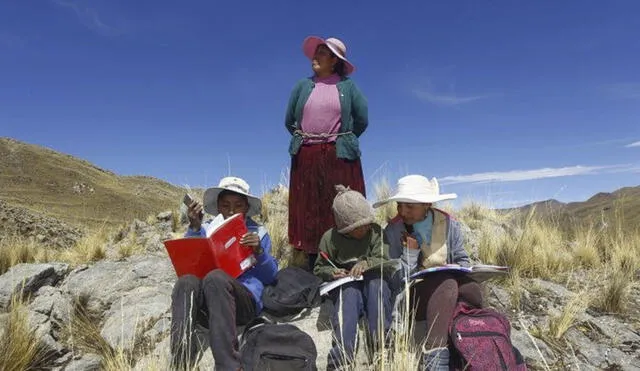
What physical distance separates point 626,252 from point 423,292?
14.1 ft

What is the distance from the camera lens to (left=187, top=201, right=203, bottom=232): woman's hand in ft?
11.6

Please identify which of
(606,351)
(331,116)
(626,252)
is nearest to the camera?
(606,351)

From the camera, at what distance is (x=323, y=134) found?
4.45m

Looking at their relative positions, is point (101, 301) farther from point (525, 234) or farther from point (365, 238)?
point (525, 234)

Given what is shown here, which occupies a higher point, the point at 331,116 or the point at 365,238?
the point at 331,116

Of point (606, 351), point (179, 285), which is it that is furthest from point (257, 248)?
point (606, 351)

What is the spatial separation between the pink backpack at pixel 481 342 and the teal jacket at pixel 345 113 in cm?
180

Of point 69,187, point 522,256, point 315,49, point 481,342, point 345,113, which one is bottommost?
point 481,342

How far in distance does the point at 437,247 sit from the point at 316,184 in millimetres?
1369

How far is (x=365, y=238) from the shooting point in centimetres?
373

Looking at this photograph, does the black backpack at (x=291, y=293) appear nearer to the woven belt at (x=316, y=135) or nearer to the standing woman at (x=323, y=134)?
Answer: the standing woman at (x=323, y=134)

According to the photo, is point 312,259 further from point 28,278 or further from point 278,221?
point 28,278

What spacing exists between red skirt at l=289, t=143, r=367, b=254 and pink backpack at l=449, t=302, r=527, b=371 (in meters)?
1.65

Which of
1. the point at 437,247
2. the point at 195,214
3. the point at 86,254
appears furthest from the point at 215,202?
the point at 86,254
